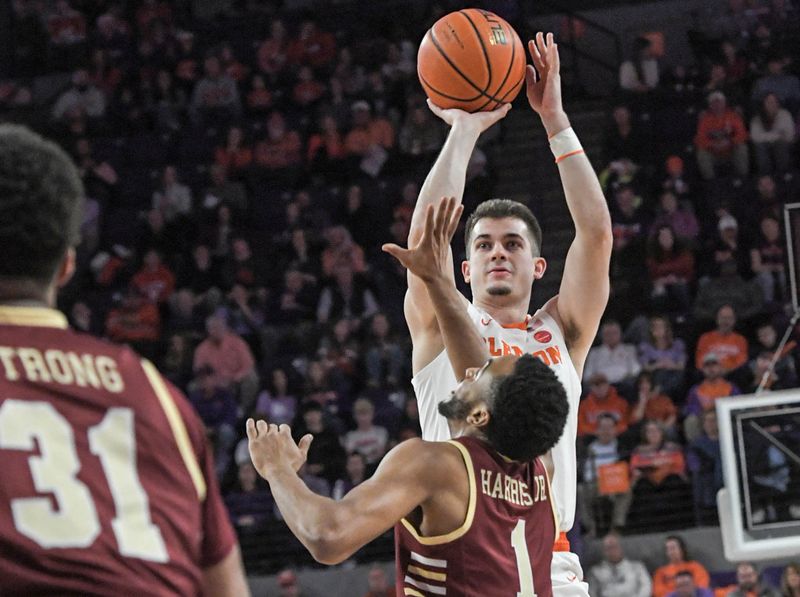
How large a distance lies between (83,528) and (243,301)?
11.7 m

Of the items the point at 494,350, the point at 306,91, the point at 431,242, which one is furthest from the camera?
the point at 306,91

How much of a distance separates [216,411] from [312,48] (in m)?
5.76

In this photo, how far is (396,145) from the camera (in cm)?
1518

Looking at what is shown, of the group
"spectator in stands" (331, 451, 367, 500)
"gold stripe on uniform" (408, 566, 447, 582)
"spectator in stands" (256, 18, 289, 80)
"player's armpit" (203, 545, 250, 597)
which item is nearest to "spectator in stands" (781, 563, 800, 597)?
"spectator in stands" (331, 451, 367, 500)

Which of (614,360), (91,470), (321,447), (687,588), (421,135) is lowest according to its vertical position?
(687,588)

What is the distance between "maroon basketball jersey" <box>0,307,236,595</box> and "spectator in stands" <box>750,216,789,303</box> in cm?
1064

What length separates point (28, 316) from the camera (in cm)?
230

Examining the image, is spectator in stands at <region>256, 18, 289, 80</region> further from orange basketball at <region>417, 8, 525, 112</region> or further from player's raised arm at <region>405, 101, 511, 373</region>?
player's raised arm at <region>405, 101, 511, 373</region>

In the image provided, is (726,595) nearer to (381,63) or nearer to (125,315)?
(125,315)

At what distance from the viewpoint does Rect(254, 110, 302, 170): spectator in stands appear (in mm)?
15477

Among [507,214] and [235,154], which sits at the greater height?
[235,154]

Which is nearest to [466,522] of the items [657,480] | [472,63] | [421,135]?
[472,63]

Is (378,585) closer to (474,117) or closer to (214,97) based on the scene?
(474,117)

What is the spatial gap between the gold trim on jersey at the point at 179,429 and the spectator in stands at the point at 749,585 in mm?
8104
